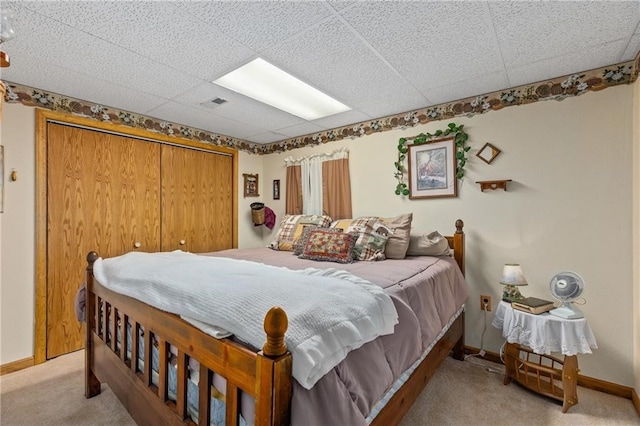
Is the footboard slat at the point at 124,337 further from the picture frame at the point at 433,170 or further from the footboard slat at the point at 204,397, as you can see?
the picture frame at the point at 433,170

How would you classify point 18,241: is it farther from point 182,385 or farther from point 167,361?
point 182,385

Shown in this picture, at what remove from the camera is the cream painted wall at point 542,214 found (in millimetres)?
2039

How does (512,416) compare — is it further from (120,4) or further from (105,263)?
(120,4)

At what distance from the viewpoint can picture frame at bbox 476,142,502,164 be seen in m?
2.49

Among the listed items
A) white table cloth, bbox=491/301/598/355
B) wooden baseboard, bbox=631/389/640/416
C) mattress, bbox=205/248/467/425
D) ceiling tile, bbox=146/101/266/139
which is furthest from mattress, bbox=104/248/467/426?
ceiling tile, bbox=146/101/266/139

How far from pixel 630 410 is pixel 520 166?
1.72 metres

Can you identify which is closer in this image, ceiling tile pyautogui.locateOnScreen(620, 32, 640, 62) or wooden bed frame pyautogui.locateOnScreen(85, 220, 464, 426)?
wooden bed frame pyautogui.locateOnScreen(85, 220, 464, 426)

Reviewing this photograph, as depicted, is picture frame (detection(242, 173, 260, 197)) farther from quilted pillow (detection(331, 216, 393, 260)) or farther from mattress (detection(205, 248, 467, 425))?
quilted pillow (detection(331, 216, 393, 260))

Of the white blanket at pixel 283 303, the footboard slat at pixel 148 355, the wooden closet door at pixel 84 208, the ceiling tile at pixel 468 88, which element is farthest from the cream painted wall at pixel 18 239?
the ceiling tile at pixel 468 88

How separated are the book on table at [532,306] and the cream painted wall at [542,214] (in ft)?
1.15

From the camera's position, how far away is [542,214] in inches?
90.4

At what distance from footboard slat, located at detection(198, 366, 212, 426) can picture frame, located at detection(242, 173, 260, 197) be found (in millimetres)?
3201

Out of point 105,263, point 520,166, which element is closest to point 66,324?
point 105,263

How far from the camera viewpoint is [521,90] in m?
2.38
